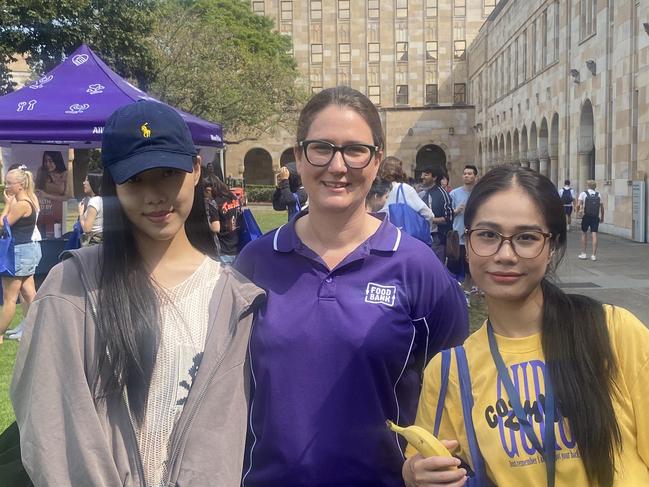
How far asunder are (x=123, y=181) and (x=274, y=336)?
25.8 inches

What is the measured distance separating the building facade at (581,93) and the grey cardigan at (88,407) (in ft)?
61.6

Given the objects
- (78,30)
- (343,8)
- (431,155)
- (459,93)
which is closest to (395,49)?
(343,8)

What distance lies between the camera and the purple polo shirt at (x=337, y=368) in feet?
6.97

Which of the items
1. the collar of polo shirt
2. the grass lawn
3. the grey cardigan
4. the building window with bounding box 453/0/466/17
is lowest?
the grass lawn

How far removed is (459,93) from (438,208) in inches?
1912

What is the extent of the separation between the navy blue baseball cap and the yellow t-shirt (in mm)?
983

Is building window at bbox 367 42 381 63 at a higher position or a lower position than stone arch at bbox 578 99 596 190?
higher

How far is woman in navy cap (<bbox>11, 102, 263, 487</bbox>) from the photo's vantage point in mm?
1737

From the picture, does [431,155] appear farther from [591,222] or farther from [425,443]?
[425,443]

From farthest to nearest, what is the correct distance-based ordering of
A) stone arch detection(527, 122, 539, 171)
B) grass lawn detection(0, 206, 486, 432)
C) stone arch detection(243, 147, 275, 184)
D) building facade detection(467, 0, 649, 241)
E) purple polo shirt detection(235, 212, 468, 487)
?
1. stone arch detection(243, 147, 275, 184)
2. stone arch detection(527, 122, 539, 171)
3. building facade detection(467, 0, 649, 241)
4. grass lawn detection(0, 206, 486, 432)
5. purple polo shirt detection(235, 212, 468, 487)

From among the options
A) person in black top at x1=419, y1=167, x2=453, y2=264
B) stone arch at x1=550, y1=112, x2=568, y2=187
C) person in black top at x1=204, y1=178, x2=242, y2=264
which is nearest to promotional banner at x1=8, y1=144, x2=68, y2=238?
person in black top at x1=204, y1=178, x2=242, y2=264

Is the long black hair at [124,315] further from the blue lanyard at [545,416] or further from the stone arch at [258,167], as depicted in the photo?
the stone arch at [258,167]

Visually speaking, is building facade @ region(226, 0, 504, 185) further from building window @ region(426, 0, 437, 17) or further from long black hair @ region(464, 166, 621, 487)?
long black hair @ region(464, 166, 621, 487)

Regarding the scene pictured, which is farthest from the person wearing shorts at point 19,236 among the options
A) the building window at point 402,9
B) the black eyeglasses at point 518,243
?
the building window at point 402,9
